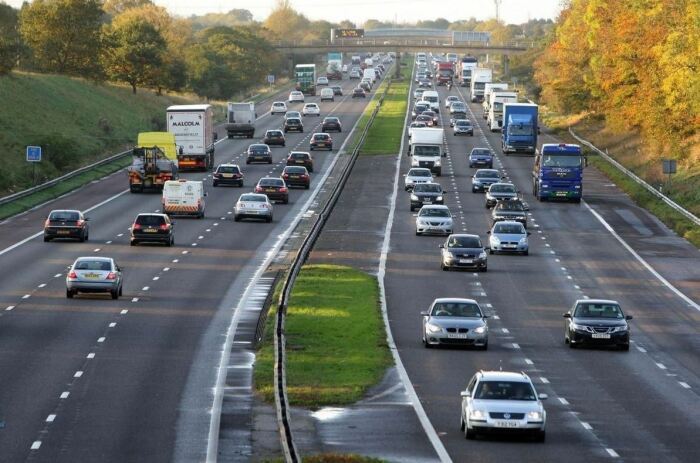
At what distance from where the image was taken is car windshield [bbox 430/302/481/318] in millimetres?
44656

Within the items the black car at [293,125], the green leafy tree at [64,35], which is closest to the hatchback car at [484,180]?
the black car at [293,125]

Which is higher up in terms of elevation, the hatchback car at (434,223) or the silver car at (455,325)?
the silver car at (455,325)

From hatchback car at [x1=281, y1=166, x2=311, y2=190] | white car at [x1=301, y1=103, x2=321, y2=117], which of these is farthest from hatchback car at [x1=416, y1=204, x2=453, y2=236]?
white car at [x1=301, y1=103, x2=321, y2=117]

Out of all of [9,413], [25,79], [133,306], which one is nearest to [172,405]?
[9,413]

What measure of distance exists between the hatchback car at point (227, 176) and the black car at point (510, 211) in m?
18.8

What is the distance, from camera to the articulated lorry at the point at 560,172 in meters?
87.7

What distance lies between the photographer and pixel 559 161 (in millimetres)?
88000

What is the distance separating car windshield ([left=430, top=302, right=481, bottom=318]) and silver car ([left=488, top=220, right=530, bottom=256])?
23283 mm

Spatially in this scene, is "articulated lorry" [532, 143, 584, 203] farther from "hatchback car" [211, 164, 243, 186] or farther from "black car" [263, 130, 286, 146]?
"black car" [263, 130, 286, 146]

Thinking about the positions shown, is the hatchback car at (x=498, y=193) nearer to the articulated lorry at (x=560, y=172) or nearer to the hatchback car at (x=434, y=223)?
the articulated lorry at (x=560, y=172)

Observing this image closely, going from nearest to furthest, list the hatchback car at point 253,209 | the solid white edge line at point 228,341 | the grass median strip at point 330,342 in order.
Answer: the solid white edge line at point 228,341 < the grass median strip at point 330,342 < the hatchback car at point 253,209

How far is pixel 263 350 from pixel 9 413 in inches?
406

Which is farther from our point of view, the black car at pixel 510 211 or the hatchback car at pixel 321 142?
the hatchback car at pixel 321 142

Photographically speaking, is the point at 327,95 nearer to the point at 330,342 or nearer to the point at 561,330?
the point at 561,330
